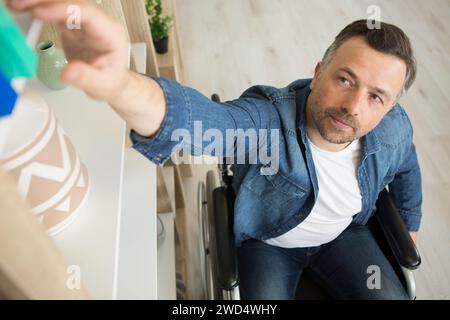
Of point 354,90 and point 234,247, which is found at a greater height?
point 354,90

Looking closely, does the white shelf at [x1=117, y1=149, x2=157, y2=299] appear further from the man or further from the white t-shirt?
the white t-shirt

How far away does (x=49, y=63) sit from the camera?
69cm

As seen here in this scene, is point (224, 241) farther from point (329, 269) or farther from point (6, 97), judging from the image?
point (6, 97)

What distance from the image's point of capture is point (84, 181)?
0.56m

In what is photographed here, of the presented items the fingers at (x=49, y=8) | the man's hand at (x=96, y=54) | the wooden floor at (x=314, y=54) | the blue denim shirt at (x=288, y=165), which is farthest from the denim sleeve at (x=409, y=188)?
the fingers at (x=49, y=8)

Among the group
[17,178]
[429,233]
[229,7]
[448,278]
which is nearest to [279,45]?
[229,7]

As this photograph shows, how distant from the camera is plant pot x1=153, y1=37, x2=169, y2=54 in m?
1.52

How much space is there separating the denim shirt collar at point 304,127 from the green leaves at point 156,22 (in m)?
0.82

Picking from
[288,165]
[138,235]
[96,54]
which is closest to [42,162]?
[96,54]

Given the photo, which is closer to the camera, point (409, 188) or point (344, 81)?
point (344, 81)

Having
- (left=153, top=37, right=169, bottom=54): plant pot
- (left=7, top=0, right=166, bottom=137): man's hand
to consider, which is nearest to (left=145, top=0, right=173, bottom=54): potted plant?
(left=153, top=37, right=169, bottom=54): plant pot

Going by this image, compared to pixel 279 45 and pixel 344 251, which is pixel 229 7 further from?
pixel 344 251

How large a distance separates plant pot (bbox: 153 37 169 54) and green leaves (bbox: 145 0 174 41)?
0.01m

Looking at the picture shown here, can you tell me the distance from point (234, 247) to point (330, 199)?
29cm
